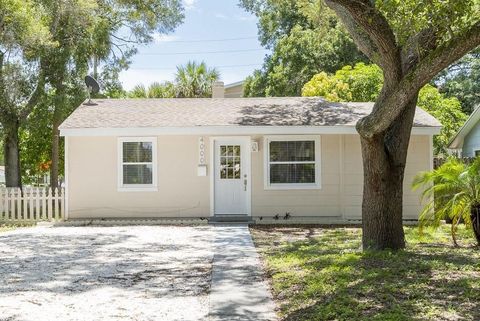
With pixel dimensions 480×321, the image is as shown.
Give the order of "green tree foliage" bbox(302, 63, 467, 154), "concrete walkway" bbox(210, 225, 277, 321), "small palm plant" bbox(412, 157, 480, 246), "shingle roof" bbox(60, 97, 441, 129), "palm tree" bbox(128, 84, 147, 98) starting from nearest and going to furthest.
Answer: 1. "concrete walkway" bbox(210, 225, 277, 321)
2. "small palm plant" bbox(412, 157, 480, 246)
3. "shingle roof" bbox(60, 97, 441, 129)
4. "green tree foliage" bbox(302, 63, 467, 154)
5. "palm tree" bbox(128, 84, 147, 98)

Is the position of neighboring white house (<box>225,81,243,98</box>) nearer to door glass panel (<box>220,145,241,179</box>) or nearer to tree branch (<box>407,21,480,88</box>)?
door glass panel (<box>220,145,241,179</box>)

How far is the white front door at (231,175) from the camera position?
1491 centimetres

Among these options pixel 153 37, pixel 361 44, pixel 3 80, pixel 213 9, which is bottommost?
pixel 361 44

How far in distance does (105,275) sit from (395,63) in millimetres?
5355

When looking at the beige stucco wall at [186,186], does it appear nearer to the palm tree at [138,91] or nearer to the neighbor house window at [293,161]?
the neighbor house window at [293,161]

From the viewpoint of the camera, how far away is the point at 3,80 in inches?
731

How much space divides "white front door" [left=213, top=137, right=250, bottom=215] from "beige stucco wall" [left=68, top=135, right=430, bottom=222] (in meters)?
0.25

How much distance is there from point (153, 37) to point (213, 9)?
11.1 m

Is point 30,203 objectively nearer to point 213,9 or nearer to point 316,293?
point 316,293

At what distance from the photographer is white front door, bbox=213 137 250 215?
A: 587 inches

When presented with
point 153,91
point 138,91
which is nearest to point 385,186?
point 153,91

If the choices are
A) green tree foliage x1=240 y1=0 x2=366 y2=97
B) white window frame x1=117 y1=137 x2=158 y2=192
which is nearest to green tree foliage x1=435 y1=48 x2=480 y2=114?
green tree foliage x1=240 y1=0 x2=366 y2=97

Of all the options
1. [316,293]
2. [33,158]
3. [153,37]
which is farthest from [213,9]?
[316,293]

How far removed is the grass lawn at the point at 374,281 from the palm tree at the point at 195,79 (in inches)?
910
